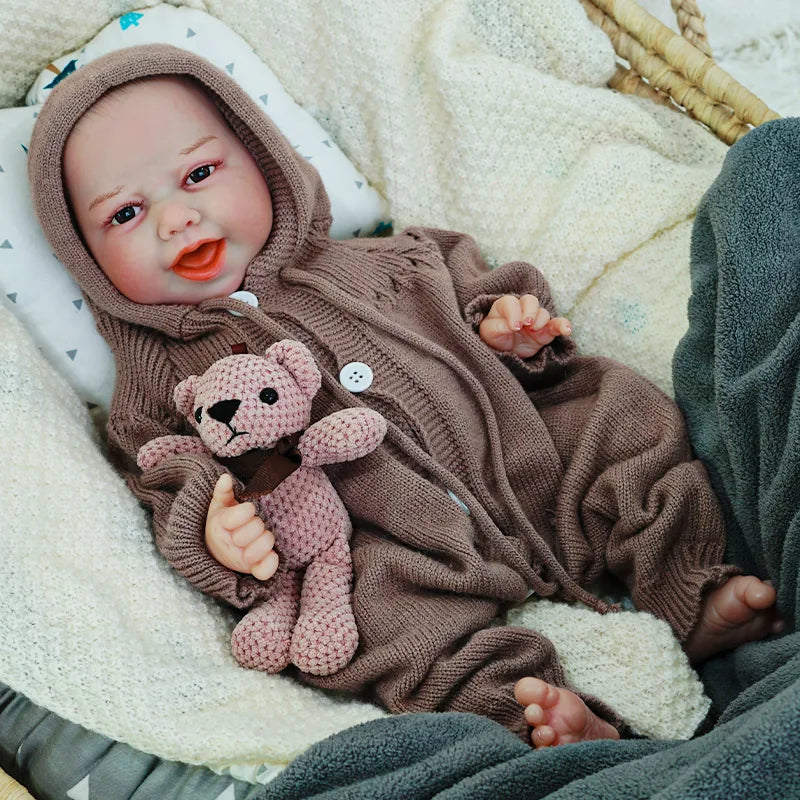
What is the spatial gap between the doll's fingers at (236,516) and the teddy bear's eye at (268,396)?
10cm

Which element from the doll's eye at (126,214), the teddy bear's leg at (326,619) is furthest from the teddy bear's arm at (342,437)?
the doll's eye at (126,214)

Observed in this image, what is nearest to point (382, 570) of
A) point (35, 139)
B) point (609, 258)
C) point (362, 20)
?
point (609, 258)

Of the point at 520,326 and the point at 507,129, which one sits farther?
the point at 507,129

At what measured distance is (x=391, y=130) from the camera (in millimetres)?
1315

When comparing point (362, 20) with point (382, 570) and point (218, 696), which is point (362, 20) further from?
point (218, 696)

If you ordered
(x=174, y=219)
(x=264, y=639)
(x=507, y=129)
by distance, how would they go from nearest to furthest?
(x=264, y=639) < (x=174, y=219) < (x=507, y=129)

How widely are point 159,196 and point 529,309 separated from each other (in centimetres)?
45

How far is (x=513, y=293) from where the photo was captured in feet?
3.87

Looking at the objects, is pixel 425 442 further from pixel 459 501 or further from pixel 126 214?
pixel 126 214

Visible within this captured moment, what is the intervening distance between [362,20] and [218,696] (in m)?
0.93

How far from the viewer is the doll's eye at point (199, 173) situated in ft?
3.48

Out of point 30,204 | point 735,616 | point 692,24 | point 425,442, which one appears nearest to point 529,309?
point 425,442

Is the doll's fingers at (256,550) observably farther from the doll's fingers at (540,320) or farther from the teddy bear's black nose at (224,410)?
the doll's fingers at (540,320)

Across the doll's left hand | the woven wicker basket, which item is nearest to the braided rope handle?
the woven wicker basket
